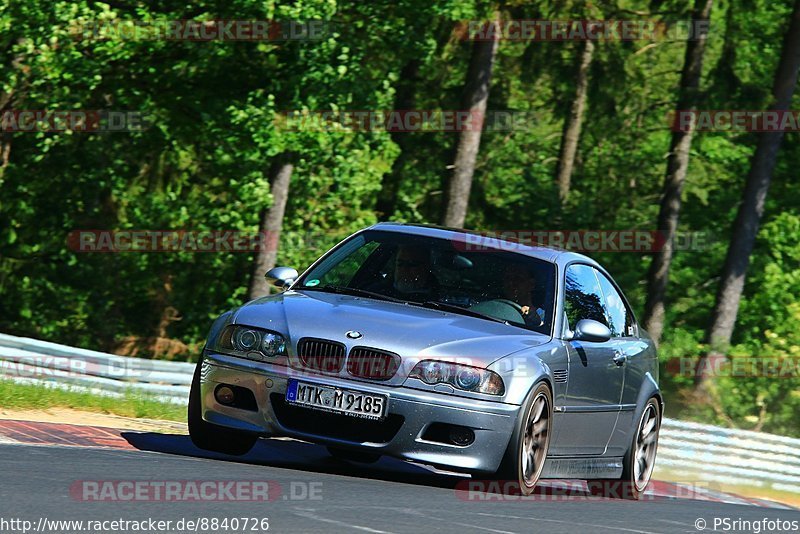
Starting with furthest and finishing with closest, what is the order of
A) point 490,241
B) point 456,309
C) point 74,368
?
point 74,368, point 490,241, point 456,309

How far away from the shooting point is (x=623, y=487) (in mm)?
11219

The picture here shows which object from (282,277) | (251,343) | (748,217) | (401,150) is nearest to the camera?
(251,343)

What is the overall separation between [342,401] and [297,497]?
929 millimetres

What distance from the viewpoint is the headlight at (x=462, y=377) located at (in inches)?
341

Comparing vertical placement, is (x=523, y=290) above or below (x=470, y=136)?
below

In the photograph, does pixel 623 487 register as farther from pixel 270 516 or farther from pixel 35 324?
pixel 35 324

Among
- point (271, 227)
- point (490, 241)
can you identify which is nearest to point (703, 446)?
point (490, 241)

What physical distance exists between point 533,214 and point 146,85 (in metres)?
13.1

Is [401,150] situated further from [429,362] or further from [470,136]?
[429,362]

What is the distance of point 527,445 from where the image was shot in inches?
357

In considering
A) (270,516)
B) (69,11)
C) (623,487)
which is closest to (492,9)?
(69,11)

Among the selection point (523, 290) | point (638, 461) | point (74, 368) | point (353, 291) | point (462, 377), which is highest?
point (523, 290)

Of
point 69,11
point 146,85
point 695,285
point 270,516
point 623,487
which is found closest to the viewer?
point 270,516

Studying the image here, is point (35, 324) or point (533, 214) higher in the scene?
point (533, 214)
